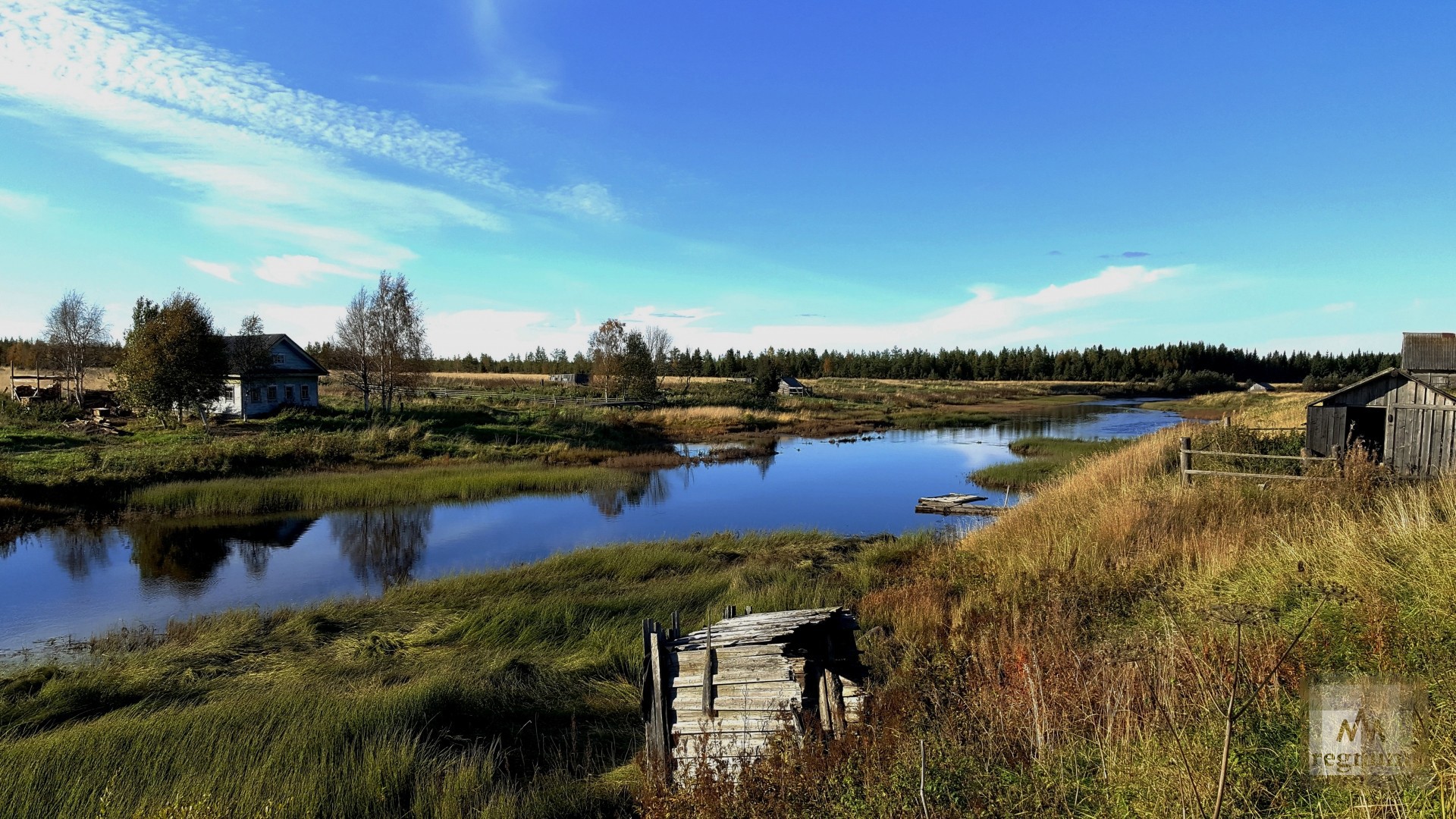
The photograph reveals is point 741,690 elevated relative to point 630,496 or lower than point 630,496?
elevated

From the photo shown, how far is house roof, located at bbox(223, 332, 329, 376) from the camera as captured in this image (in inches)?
1564

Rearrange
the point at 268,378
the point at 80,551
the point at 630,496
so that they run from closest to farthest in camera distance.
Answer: the point at 80,551, the point at 630,496, the point at 268,378

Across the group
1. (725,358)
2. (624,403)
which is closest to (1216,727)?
(624,403)

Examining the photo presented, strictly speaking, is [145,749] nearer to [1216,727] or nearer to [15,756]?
[15,756]

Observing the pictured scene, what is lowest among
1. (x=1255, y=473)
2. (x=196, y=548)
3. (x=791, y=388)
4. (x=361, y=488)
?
(x=196, y=548)

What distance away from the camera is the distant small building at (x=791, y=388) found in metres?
82.9

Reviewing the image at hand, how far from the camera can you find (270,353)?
40688 mm

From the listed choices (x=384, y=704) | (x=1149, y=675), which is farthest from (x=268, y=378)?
(x=1149, y=675)

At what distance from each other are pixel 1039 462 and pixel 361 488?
27756 mm

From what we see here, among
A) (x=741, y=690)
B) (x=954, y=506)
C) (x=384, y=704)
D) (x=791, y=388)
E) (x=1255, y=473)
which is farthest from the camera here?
(x=791, y=388)

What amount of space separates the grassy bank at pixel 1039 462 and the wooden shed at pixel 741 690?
19.1m

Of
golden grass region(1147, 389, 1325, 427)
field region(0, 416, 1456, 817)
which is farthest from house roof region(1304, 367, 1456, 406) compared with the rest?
golden grass region(1147, 389, 1325, 427)

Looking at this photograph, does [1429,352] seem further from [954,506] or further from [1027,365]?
[1027,365]

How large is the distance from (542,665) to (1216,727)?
7929mm
